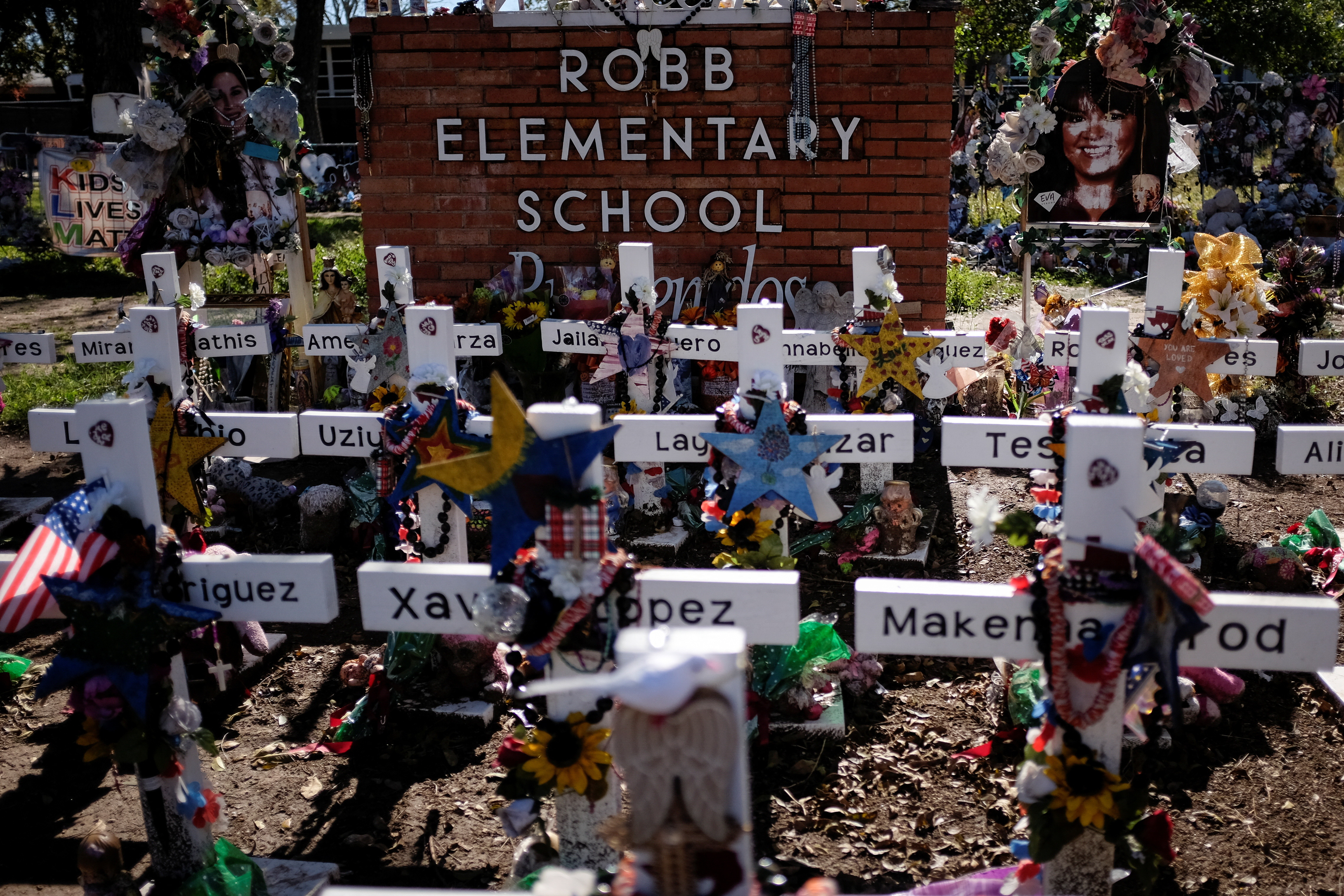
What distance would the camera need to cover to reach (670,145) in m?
8.38

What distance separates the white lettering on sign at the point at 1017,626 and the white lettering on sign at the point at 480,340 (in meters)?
3.45

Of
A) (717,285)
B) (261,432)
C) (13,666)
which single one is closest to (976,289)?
(717,285)

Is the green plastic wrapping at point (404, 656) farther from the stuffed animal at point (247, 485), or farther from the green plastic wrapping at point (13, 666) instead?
the stuffed animal at point (247, 485)

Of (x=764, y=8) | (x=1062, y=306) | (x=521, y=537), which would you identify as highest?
(x=764, y=8)

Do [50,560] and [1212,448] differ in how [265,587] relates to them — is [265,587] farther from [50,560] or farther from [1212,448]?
[1212,448]

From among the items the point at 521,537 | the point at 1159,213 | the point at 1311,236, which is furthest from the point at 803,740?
the point at 1311,236

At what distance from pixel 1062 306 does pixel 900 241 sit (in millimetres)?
1273

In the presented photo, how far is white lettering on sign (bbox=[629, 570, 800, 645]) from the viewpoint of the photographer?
312 cm

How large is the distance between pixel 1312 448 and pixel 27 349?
6.35m

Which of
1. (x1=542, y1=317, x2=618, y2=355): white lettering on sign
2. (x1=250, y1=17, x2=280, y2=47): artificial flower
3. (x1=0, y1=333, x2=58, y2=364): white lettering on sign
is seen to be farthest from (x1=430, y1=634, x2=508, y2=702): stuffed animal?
(x1=250, y1=17, x2=280, y2=47): artificial flower

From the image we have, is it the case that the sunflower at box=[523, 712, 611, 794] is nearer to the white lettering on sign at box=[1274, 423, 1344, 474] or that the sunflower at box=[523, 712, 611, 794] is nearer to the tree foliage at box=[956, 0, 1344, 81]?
the white lettering on sign at box=[1274, 423, 1344, 474]

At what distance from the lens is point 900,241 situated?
8.39m

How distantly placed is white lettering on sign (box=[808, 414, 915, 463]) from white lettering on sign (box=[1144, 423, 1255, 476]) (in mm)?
877

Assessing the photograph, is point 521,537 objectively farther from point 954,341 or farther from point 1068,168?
point 1068,168
